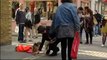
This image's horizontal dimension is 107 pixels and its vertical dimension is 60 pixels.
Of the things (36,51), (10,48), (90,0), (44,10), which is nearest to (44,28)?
(36,51)

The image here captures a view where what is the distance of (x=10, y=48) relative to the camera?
14188 mm

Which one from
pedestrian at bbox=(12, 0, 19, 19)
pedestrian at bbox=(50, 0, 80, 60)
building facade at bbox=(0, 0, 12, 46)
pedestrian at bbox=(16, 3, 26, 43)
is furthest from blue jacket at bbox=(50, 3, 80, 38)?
pedestrian at bbox=(12, 0, 19, 19)

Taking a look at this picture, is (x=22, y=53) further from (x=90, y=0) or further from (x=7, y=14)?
(x=90, y=0)

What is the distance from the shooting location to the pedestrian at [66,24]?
32.4 feet

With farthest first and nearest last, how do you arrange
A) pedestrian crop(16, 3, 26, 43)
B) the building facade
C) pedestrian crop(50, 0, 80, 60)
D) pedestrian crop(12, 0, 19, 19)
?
pedestrian crop(12, 0, 19, 19) < pedestrian crop(16, 3, 26, 43) < the building facade < pedestrian crop(50, 0, 80, 60)

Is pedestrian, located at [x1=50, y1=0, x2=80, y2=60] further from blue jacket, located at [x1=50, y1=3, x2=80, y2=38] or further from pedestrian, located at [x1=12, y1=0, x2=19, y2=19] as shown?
pedestrian, located at [x1=12, y1=0, x2=19, y2=19]

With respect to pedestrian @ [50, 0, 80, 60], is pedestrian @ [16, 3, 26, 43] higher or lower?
lower

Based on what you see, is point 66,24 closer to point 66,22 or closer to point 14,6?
point 66,22

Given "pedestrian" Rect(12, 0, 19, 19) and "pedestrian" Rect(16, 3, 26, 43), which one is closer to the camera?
"pedestrian" Rect(16, 3, 26, 43)

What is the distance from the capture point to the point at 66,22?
9930 millimetres

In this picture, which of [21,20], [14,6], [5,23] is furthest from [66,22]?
[14,6]

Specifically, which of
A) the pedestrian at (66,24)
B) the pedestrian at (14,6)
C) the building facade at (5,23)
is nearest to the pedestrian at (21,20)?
the building facade at (5,23)

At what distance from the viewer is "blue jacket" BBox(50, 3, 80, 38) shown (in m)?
9.89

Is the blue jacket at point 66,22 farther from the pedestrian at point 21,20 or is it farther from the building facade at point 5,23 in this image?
the pedestrian at point 21,20
